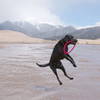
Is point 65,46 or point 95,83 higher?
point 65,46

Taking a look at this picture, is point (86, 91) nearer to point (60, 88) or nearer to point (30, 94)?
point (60, 88)

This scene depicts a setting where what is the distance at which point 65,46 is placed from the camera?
4.64 m

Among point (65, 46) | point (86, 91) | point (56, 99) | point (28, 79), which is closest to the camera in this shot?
point (65, 46)

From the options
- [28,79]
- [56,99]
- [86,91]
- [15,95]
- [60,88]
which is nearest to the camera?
[56,99]

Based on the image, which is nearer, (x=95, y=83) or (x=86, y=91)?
(x=86, y=91)

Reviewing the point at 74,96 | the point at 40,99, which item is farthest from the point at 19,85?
the point at 74,96

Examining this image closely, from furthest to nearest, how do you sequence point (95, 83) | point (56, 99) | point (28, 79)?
point (28, 79) < point (95, 83) < point (56, 99)

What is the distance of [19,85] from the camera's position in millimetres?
6887

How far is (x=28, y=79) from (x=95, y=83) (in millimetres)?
2861

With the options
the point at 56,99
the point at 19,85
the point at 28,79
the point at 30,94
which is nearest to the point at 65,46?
the point at 56,99

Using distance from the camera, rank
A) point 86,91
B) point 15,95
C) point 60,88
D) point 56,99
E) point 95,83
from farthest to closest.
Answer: point 95,83 < point 60,88 < point 86,91 < point 15,95 < point 56,99

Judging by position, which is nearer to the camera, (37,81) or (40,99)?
(40,99)

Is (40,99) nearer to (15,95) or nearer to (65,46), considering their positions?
(15,95)

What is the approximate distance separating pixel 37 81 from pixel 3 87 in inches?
62.3
